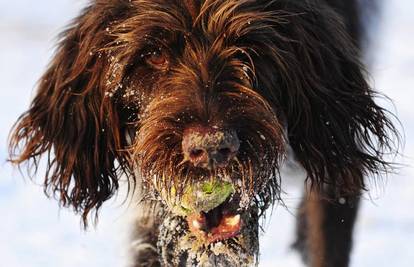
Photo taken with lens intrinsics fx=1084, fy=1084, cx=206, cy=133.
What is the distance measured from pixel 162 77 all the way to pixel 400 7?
6.13 meters

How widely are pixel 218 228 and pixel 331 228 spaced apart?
1308 mm

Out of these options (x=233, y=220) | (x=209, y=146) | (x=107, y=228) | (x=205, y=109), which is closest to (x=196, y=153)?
(x=209, y=146)

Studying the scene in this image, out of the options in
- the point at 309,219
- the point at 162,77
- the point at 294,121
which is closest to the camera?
the point at 162,77

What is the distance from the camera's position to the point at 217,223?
4.12 meters

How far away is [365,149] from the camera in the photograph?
4742 mm

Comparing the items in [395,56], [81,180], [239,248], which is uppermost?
[395,56]

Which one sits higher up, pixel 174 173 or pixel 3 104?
pixel 3 104

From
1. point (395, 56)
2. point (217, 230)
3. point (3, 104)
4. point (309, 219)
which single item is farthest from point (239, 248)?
point (395, 56)

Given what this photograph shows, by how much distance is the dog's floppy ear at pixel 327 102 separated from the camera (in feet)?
14.3

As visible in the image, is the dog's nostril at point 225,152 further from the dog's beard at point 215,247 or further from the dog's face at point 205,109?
the dog's beard at point 215,247

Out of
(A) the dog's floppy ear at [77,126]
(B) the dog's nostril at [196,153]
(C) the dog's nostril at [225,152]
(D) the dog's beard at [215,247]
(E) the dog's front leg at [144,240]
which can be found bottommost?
(D) the dog's beard at [215,247]

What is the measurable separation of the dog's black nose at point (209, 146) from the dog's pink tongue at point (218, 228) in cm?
43

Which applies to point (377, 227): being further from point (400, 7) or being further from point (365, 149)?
point (400, 7)

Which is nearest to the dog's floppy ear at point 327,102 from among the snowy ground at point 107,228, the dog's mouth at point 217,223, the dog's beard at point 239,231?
the dog's beard at point 239,231
